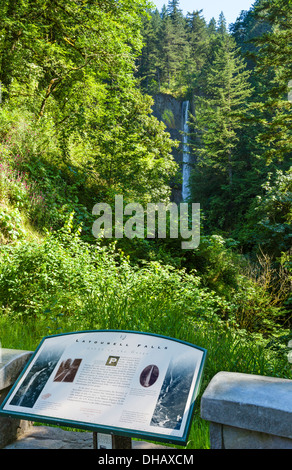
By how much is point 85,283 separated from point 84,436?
2.66 m

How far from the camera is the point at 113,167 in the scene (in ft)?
35.4

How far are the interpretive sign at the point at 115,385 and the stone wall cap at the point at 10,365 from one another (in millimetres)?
236

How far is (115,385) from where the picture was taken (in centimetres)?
161

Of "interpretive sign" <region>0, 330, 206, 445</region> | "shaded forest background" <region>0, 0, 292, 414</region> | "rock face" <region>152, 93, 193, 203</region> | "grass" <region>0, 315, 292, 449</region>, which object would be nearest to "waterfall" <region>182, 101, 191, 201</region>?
"rock face" <region>152, 93, 193, 203</region>

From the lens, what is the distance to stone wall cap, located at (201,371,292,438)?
1444 mm

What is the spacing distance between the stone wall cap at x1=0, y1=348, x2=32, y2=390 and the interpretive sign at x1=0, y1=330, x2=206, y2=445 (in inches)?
9.3

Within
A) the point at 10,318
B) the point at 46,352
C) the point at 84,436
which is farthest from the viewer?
the point at 10,318

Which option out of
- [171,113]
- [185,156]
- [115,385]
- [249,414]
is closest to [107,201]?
[115,385]

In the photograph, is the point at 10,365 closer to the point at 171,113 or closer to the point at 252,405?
the point at 252,405

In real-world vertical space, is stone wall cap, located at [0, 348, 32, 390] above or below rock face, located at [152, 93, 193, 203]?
below

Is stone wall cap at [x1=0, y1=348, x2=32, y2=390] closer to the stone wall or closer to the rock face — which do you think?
the stone wall
